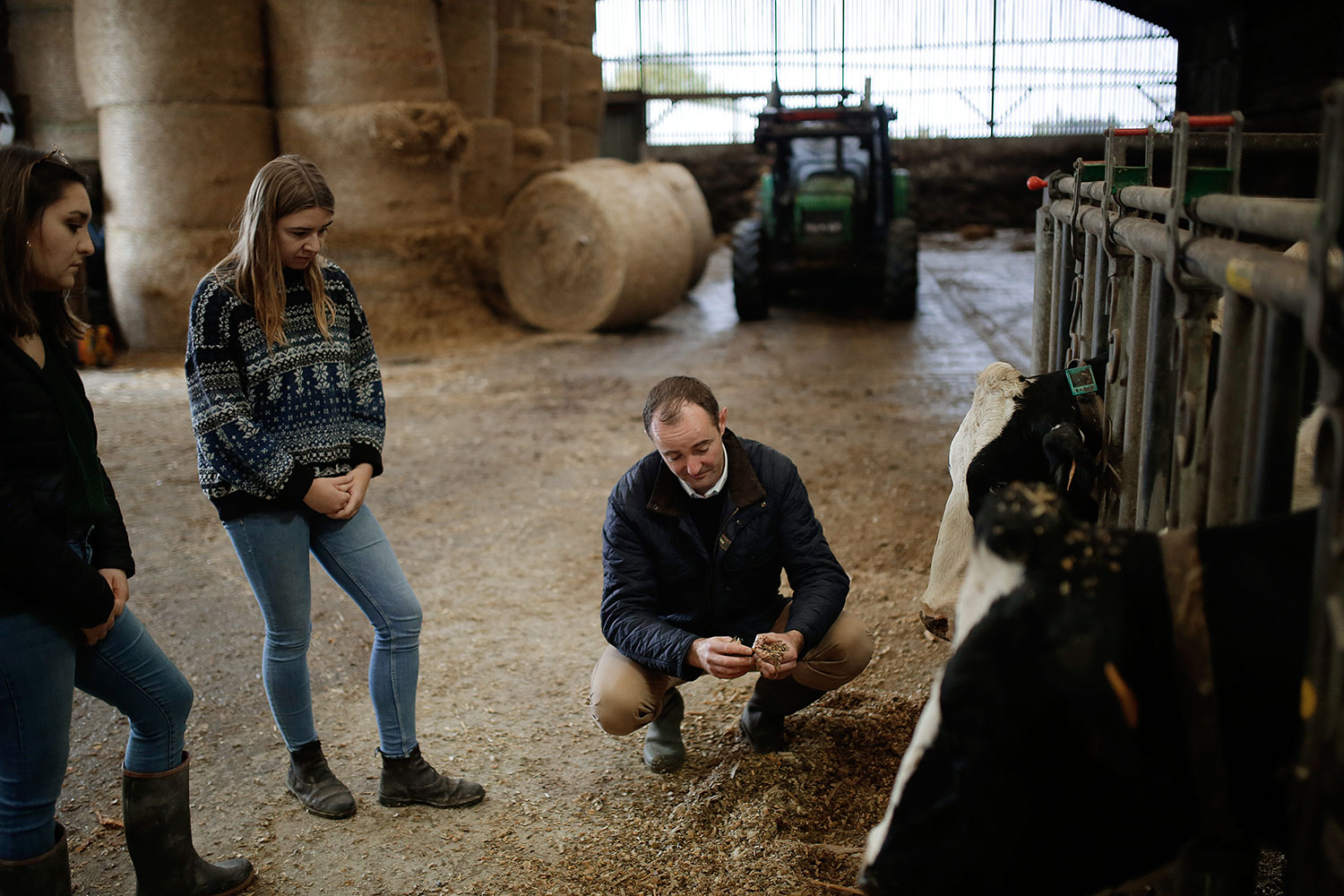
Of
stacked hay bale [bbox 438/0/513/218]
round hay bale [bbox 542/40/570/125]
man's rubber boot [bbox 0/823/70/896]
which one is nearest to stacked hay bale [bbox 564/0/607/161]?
round hay bale [bbox 542/40/570/125]

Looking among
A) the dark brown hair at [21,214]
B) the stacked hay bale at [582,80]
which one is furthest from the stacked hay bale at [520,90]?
the dark brown hair at [21,214]

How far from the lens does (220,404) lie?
7.95 feet

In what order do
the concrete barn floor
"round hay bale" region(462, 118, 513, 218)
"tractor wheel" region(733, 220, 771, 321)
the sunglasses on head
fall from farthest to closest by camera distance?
1. "tractor wheel" region(733, 220, 771, 321)
2. "round hay bale" region(462, 118, 513, 218)
3. the concrete barn floor
4. the sunglasses on head

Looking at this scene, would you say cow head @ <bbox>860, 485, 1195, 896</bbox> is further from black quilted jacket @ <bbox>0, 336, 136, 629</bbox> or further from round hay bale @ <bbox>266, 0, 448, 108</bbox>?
round hay bale @ <bbox>266, 0, 448, 108</bbox>

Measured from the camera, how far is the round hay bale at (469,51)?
920 cm

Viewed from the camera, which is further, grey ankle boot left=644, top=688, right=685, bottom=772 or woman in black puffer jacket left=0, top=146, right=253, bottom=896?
grey ankle boot left=644, top=688, right=685, bottom=772

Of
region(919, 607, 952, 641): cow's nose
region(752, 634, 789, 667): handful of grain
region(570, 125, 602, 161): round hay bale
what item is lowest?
region(752, 634, 789, 667): handful of grain

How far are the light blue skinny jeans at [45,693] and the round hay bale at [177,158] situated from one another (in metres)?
6.88

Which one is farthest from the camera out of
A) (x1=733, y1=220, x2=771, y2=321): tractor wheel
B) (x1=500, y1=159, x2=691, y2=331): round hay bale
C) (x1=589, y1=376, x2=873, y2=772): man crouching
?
(x1=733, y1=220, x2=771, y2=321): tractor wheel

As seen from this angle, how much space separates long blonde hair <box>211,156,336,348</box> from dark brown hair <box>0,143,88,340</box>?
0.46m

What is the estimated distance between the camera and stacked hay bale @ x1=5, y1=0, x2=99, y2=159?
8.70 meters

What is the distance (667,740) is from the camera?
286 centimetres

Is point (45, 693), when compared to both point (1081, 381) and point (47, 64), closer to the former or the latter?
point (1081, 381)

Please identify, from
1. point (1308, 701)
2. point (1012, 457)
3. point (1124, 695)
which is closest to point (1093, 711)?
point (1124, 695)
